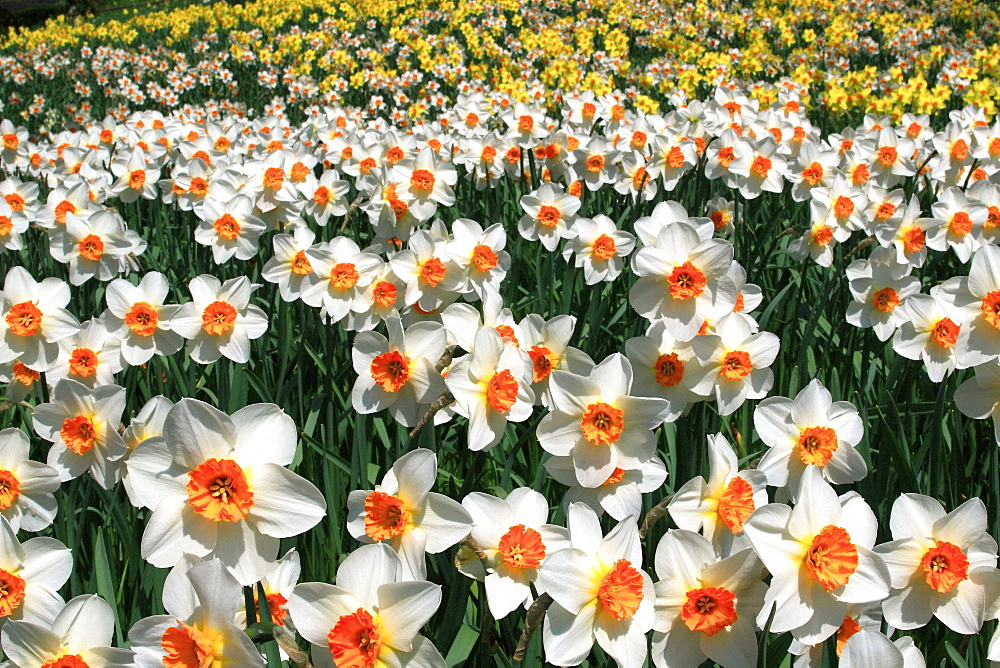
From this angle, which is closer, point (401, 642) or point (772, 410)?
point (401, 642)

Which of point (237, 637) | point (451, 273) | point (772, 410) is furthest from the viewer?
point (451, 273)

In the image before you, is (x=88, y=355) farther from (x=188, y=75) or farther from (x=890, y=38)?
(x=890, y=38)

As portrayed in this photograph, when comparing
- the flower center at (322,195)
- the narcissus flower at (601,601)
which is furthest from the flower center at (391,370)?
the flower center at (322,195)

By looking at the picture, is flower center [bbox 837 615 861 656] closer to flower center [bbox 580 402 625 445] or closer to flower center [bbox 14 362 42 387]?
flower center [bbox 580 402 625 445]

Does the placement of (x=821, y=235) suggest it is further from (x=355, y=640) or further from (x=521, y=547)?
(x=355, y=640)

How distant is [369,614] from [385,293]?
3.72 ft

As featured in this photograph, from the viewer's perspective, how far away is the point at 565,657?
43.6 inches

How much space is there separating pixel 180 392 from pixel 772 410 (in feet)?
5.47

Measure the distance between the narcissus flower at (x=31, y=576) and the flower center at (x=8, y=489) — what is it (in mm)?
269

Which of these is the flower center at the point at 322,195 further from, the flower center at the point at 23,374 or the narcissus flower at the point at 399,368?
the narcissus flower at the point at 399,368

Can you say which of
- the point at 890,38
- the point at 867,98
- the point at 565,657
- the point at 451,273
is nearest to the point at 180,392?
the point at 451,273

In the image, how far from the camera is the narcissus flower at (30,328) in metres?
1.88

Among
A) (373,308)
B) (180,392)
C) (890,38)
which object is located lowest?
(890,38)

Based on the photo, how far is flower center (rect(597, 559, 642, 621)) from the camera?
108 centimetres
